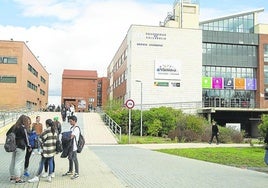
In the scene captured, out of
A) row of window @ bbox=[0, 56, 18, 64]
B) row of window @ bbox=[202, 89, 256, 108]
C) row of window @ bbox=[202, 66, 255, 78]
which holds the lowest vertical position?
row of window @ bbox=[202, 89, 256, 108]

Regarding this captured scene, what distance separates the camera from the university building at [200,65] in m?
57.2

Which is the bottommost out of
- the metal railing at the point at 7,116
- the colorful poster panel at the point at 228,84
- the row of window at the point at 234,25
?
the metal railing at the point at 7,116

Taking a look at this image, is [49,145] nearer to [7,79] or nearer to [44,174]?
[44,174]

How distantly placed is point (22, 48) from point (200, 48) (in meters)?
25.4

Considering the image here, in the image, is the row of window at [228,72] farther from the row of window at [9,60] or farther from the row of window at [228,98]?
the row of window at [9,60]

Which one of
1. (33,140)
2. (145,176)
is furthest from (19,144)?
(145,176)

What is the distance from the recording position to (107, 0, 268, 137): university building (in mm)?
57188

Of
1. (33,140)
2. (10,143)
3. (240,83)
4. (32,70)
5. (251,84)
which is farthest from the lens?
(32,70)

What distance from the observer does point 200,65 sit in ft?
194

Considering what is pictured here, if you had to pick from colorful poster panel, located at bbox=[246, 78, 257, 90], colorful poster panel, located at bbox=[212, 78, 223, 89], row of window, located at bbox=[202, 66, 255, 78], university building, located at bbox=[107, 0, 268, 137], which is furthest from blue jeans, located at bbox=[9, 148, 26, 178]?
colorful poster panel, located at bbox=[246, 78, 257, 90]

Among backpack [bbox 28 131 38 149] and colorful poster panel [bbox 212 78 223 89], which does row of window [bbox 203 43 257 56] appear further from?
backpack [bbox 28 131 38 149]

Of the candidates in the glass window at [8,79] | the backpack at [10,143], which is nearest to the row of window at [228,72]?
the glass window at [8,79]

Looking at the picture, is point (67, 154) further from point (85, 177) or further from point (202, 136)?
point (202, 136)

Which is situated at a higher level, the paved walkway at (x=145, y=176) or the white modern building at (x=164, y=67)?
the white modern building at (x=164, y=67)
